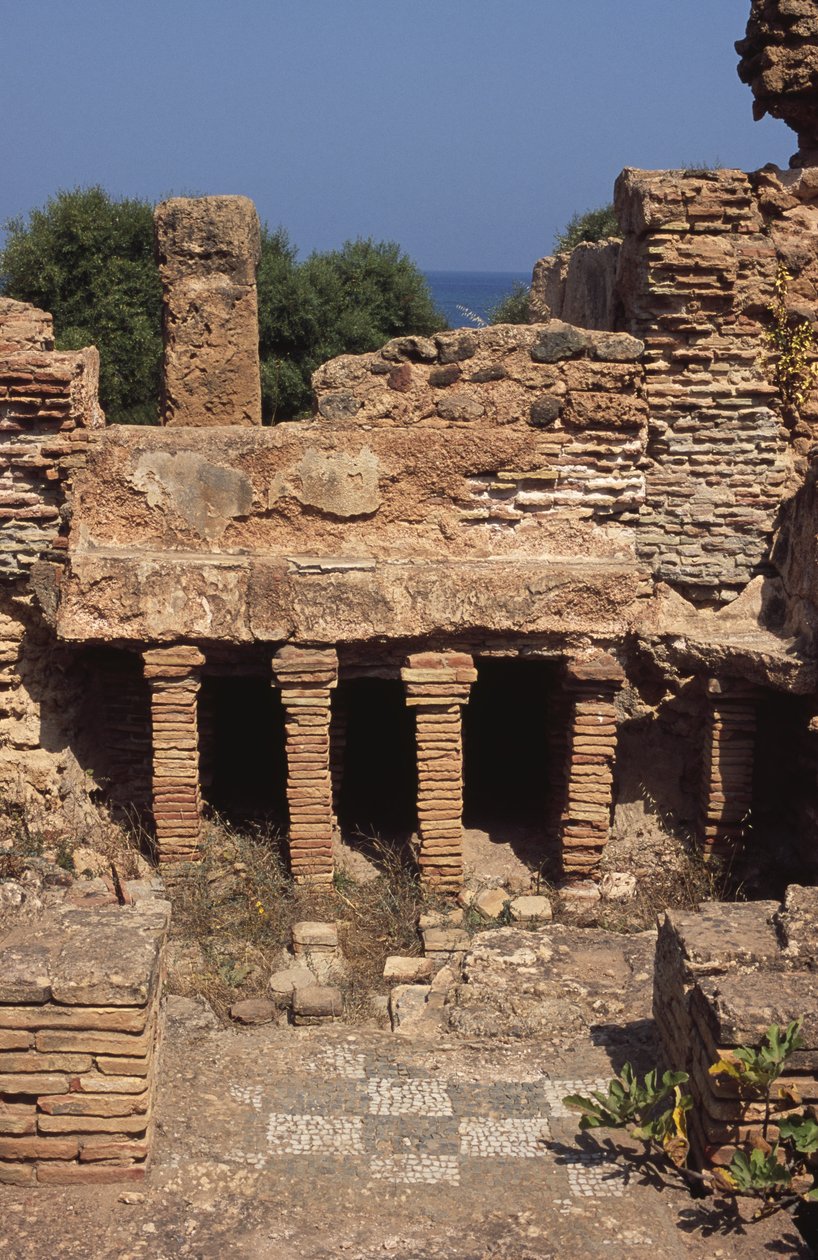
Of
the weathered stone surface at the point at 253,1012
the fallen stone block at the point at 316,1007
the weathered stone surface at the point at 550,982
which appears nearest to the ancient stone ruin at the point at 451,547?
the weathered stone surface at the point at 550,982

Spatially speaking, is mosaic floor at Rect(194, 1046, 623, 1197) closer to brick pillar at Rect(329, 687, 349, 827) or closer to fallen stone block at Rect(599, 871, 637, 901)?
fallen stone block at Rect(599, 871, 637, 901)

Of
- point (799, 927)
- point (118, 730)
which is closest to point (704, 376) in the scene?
point (799, 927)

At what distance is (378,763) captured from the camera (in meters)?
10.3

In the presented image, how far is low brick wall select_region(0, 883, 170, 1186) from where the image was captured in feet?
16.6

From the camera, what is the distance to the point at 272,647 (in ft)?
27.3

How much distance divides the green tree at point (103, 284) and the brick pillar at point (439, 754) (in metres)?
10.6

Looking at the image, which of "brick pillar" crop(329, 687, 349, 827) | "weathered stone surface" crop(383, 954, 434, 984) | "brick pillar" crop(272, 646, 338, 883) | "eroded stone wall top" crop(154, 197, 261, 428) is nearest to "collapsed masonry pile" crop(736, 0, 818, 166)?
"eroded stone wall top" crop(154, 197, 261, 428)

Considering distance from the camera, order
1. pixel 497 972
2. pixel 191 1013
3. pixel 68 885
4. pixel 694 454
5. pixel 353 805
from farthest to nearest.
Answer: pixel 353 805
pixel 694 454
pixel 68 885
pixel 497 972
pixel 191 1013

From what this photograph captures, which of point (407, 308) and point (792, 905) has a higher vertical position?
point (407, 308)

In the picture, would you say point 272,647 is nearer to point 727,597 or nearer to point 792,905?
point 727,597

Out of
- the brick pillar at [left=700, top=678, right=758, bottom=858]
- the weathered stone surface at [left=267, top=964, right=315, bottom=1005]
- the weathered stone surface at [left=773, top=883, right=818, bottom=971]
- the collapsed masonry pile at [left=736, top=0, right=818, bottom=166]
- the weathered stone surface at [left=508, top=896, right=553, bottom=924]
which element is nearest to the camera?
the weathered stone surface at [left=773, top=883, right=818, bottom=971]

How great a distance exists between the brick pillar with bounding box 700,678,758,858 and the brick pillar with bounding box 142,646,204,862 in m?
3.23

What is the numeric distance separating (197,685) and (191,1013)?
225 cm

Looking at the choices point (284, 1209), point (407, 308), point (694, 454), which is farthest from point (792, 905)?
point (407, 308)
